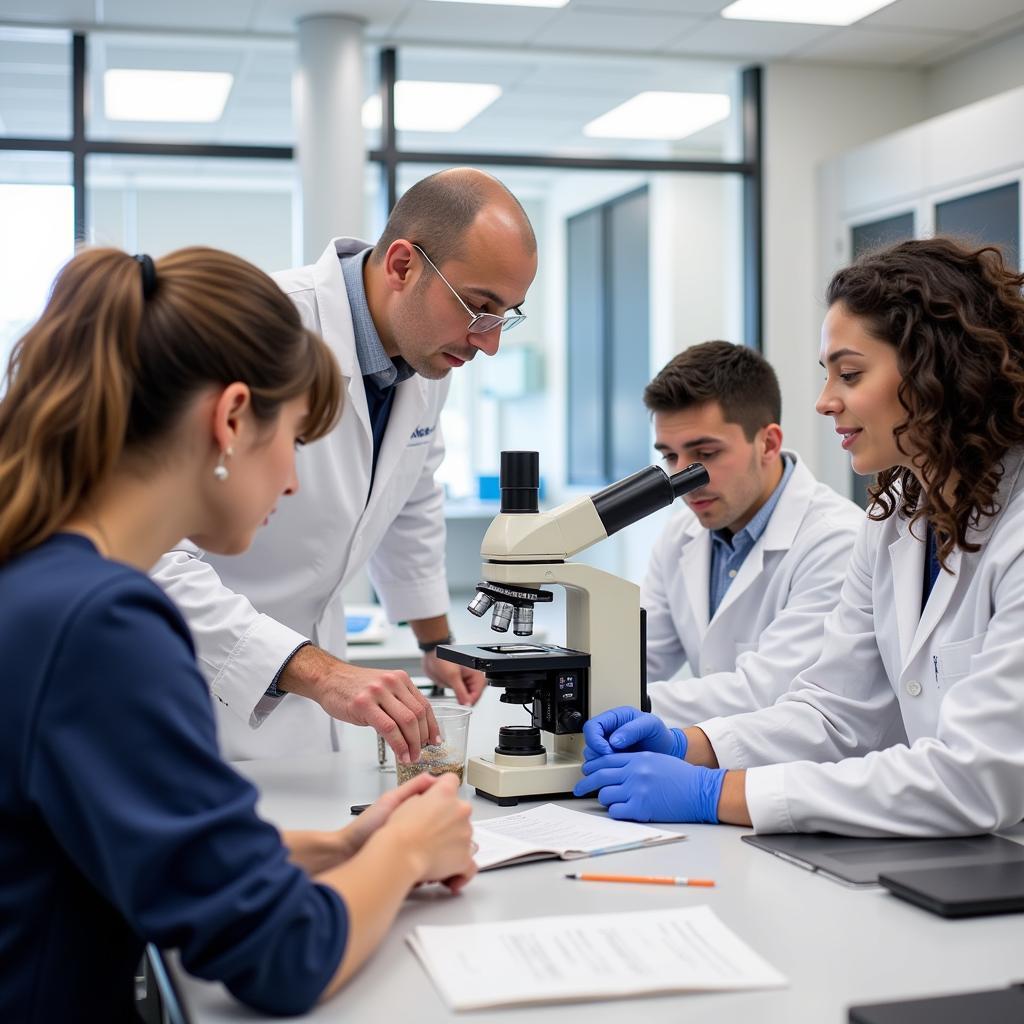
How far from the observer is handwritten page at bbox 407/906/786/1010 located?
953mm

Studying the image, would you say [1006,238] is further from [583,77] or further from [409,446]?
[409,446]

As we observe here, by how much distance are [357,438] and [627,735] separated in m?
0.76

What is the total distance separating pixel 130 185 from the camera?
25.3ft

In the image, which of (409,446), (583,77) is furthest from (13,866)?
(583,77)

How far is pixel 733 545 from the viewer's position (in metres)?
2.37

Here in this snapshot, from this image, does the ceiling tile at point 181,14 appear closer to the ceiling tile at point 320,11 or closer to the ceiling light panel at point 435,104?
the ceiling tile at point 320,11

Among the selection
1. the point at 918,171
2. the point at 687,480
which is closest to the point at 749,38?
the point at 918,171

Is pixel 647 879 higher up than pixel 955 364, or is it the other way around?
pixel 955 364

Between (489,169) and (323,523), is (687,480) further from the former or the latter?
(489,169)

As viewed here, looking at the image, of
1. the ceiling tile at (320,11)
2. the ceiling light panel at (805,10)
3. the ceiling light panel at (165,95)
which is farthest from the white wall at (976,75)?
the ceiling light panel at (165,95)

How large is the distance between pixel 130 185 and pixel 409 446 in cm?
630

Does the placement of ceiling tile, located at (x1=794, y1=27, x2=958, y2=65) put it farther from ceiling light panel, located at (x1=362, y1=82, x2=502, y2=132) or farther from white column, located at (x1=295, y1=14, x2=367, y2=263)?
white column, located at (x1=295, y1=14, x2=367, y2=263)

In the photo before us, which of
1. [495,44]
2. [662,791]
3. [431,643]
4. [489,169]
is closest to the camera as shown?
[662,791]

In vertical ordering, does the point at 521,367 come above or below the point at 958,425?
above
